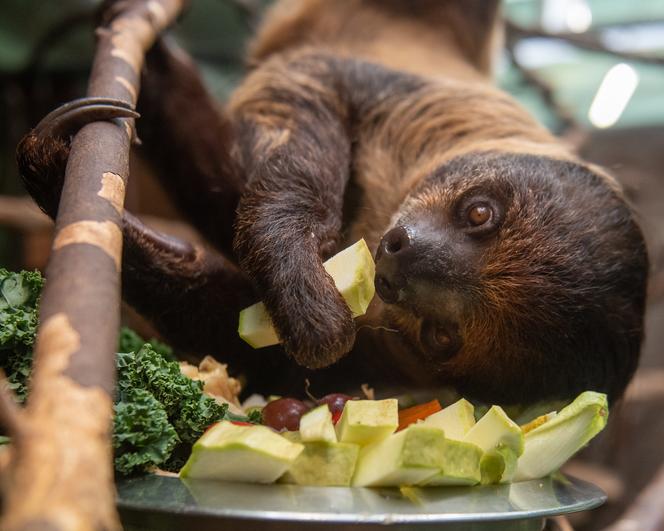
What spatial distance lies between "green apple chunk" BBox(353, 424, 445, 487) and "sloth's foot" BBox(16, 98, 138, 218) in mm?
909

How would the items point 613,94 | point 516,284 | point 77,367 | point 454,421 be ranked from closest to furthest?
point 77,367
point 454,421
point 516,284
point 613,94

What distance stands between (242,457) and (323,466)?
19 cm

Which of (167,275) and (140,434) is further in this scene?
(167,275)

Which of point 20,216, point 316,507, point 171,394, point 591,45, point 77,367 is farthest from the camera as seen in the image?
point 591,45

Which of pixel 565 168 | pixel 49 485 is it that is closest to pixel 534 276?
pixel 565 168

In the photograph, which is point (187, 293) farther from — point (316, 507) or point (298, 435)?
point (316, 507)

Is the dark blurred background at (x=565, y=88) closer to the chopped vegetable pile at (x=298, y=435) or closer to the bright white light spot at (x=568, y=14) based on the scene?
the bright white light spot at (x=568, y=14)

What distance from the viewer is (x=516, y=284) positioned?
2.08m

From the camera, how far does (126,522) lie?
4.48 feet

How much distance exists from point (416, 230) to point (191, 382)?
0.71 metres

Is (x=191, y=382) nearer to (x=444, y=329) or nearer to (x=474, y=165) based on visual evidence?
(x=444, y=329)

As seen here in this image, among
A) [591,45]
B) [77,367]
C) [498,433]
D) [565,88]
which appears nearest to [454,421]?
[498,433]

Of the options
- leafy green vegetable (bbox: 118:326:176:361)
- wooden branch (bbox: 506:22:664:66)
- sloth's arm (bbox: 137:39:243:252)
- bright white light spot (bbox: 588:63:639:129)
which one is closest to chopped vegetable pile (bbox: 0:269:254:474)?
leafy green vegetable (bbox: 118:326:176:361)

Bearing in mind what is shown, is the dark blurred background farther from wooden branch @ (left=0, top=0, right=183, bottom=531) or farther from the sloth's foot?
wooden branch @ (left=0, top=0, right=183, bottom=531)
